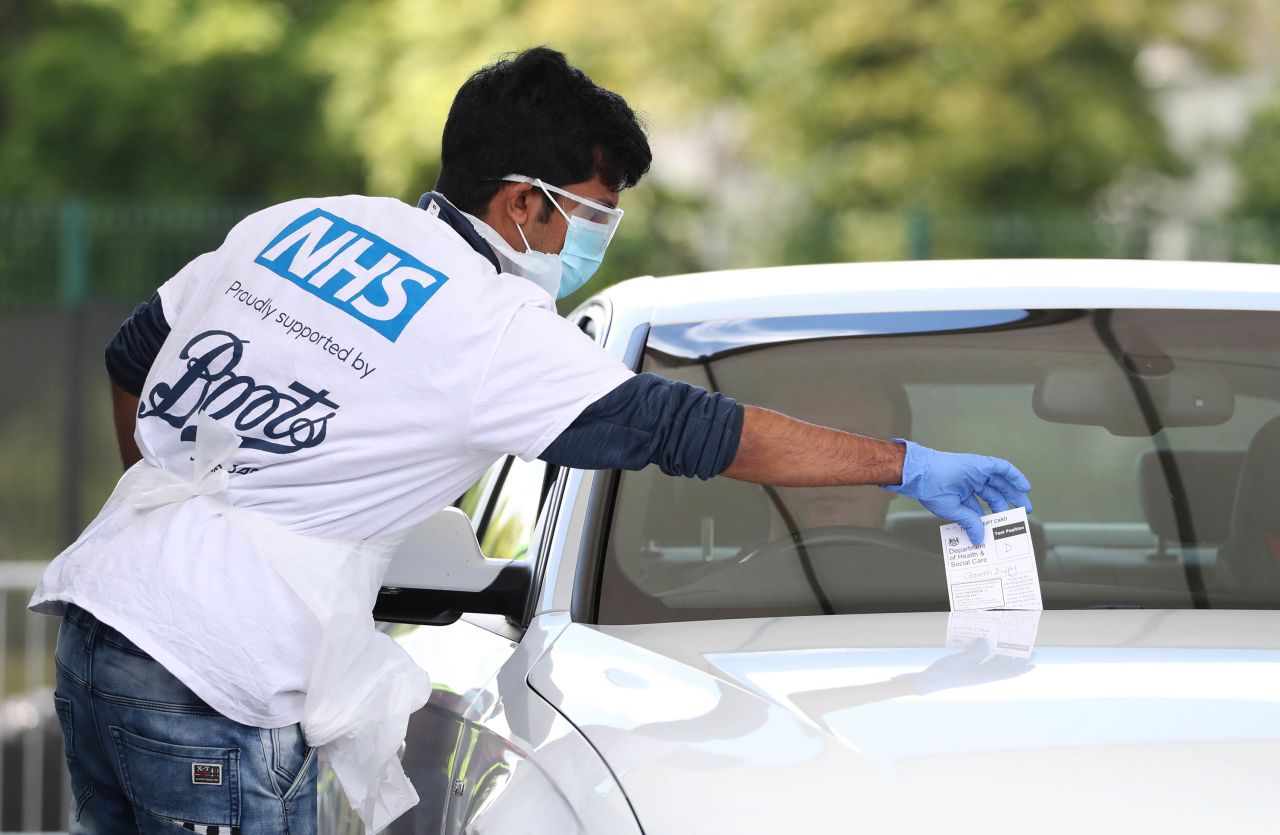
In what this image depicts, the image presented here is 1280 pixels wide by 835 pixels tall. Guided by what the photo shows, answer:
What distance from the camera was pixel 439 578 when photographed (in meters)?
2.53

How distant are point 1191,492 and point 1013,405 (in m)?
0.34

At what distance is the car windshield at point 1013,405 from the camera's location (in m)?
2.77

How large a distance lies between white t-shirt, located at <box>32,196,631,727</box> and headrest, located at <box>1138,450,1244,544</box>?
118 cm

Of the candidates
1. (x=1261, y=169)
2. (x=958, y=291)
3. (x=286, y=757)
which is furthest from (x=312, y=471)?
(x=1261, y=169)

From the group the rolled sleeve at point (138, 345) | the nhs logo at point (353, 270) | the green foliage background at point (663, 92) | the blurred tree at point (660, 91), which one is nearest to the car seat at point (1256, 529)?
the nhs logo at point (353, 270)

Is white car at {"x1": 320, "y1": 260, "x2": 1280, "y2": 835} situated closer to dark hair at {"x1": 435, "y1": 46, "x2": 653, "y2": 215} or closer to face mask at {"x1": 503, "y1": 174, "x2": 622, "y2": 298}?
face mask at {"x1": 503, "y1": 174, "x2": 622, "y2": 298}

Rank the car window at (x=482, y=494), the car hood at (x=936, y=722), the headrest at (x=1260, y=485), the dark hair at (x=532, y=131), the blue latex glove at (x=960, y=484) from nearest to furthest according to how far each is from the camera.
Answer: the car hood at (x=936, y=722) → the blue latex glove at (x=960, y=484) → the dark hair at (x=532, y=131) → the headrest at (x=1260, y=485) → the car window at (x=482, y=494)

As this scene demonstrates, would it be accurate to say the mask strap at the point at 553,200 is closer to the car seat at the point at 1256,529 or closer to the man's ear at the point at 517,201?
the man's ear at the point at 517,201

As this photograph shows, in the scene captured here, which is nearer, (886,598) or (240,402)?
(240,402)

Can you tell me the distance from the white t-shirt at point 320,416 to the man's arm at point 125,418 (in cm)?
47

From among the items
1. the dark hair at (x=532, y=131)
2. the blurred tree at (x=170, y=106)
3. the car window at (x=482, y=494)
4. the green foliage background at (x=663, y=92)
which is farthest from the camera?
the blurred tree at (x=170, y=106)

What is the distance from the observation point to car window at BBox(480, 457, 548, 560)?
3.05m

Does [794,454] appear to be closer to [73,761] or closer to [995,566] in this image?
[995,566]

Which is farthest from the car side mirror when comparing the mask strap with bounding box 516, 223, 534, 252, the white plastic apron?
the mask strap with bounding box 516, 223, 534, 252
